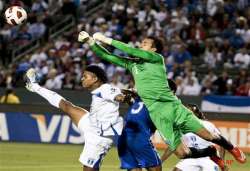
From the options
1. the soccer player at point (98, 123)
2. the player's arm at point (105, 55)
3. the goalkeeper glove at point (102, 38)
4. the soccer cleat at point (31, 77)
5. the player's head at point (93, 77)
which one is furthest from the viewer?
the soccer cleat at point (31, 77)

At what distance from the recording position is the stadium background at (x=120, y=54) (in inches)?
953

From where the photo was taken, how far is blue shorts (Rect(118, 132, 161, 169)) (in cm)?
1203

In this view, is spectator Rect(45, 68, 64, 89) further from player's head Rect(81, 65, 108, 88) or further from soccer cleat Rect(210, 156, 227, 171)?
player's head Rect(81, 65, 108, 88)

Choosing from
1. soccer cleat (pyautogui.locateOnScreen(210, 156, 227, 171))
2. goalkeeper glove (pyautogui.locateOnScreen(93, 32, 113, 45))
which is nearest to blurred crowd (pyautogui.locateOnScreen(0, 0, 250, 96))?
soccer cleat (pyautogui.locateOnScreen(210, 156, 227, 171))

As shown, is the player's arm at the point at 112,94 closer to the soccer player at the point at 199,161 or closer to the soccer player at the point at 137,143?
the soccer player at the point at 137,143

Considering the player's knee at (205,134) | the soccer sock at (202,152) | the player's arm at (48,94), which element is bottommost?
the soccer sock at (202,152)

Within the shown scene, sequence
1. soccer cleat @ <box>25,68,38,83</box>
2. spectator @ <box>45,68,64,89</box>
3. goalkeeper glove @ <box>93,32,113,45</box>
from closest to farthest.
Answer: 1. goalkeeper glove @ <box>93,32,113,45</box>
2. soccer cleat @ <box>25,68,38,83</box>
3. spectator @ <box>45,68,64,89</box>

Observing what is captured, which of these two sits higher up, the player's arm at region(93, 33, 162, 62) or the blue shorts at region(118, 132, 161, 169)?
the player's arm at region(93, 33, 162, 62)

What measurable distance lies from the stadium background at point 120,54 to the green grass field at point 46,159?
48mm

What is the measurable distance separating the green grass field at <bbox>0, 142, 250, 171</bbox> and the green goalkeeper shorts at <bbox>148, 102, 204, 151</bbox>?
578cm

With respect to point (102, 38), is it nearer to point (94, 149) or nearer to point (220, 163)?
point (94, 149)

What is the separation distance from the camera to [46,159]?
19.8m

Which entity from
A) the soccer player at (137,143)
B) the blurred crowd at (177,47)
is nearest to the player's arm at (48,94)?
the soccer player at (137,143)

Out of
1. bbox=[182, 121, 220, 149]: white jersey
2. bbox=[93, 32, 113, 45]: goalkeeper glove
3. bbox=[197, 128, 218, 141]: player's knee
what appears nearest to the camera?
bbox=[93, 32, 113, 45]: goalkeeper glove
